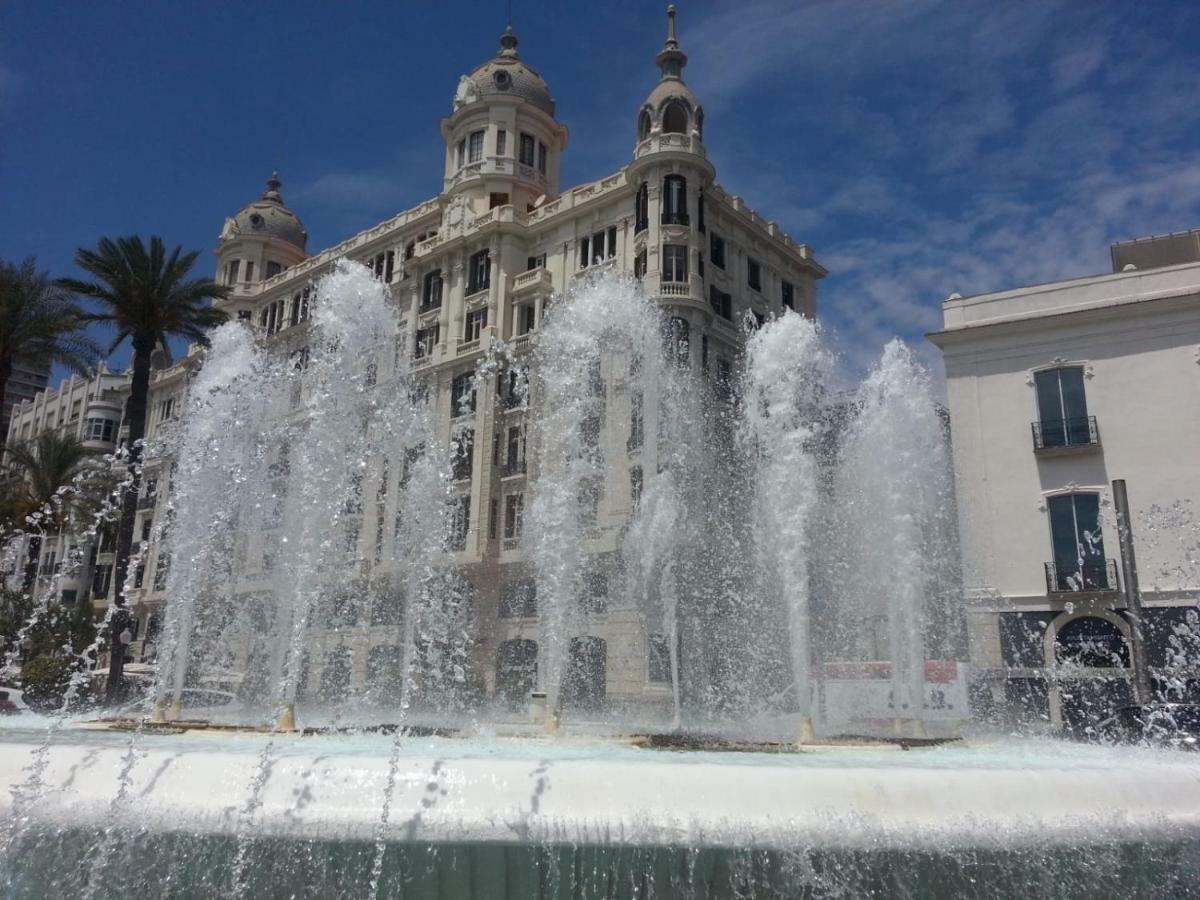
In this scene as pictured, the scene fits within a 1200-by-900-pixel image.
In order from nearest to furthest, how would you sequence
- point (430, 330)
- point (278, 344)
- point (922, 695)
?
point (922, 695) < point (430, 330) < point (278, 344)

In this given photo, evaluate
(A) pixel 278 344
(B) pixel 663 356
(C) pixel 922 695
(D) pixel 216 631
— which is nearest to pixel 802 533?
(C) pixel 922 695

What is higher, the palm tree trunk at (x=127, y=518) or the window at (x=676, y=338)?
the window at (x=676, y=338)

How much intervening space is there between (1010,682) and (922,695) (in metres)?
7.36

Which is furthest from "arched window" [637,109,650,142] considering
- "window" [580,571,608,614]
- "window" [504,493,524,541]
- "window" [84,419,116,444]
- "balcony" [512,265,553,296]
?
"window" [84,419,116,444]

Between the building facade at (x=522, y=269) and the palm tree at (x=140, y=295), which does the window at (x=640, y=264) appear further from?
the palm tree at (x=140, y=295)

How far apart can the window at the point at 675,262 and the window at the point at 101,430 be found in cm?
4484

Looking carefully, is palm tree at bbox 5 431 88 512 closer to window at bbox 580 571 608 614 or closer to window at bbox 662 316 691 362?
window at bbox 580 571 608 614

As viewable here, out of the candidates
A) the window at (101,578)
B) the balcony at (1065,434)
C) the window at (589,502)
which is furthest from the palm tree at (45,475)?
the balcony at (1065,434)

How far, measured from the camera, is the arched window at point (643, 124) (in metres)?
35.7

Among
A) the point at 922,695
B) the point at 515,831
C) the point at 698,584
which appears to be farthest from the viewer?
the point at 698,584

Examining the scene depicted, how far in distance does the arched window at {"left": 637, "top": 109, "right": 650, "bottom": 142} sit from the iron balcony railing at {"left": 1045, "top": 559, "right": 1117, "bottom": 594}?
21.4 metres

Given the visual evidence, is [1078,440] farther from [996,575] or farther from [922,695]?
[922,695]

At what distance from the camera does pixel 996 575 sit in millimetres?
25438

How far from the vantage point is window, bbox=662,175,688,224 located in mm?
33531
